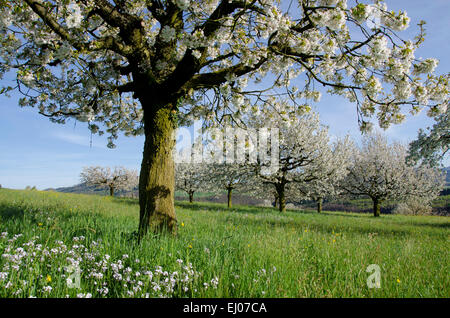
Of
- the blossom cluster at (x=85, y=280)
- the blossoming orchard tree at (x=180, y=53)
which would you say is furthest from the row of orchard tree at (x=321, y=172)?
the blossom cluster at (x=85, y=280)

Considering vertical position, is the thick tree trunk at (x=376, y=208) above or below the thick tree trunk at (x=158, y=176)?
below

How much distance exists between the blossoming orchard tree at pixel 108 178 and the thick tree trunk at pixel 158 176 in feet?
181

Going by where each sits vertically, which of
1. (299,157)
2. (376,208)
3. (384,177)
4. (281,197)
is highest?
(299,157)

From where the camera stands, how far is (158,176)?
584 cm

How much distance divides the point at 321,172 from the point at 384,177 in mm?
13606

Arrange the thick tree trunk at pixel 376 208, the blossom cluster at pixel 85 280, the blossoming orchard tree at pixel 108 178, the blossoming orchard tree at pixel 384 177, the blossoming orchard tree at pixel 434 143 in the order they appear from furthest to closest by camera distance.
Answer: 1. the blossoming orchard tree at pixel 108 178
2. the blossoming orchard tree at pixel 384 177
3. the thick tree trunk at pixel 376 208
4. the blossoming orchard tree at pixel 434 143
5. the blossom cluster at pixel 85 280

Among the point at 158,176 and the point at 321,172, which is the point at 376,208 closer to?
the point at 321,172

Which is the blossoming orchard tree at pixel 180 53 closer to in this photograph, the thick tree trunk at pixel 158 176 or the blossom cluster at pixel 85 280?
the thick tree trunk at pixel 158 176

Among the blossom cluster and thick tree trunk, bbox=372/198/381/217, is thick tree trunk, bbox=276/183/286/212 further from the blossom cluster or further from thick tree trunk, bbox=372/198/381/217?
the blossom cluster

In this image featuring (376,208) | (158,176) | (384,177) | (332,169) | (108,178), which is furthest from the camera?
(108,178)

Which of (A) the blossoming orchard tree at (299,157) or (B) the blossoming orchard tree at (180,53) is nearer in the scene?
(B) the blossoming orchard tree at (180,53)

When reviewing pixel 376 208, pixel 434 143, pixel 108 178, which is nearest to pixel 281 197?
pixel 434 143

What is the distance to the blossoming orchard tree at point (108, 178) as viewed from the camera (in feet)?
186
